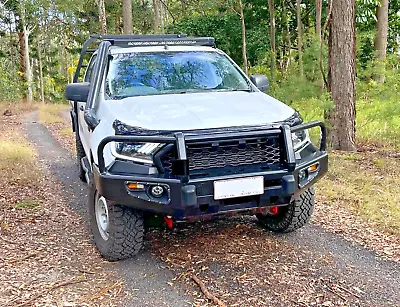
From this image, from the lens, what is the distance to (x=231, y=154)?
3414mm

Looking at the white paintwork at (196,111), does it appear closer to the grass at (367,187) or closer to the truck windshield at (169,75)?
the truck windshield at (169,75)

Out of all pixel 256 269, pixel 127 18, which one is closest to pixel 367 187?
pixel 256 269

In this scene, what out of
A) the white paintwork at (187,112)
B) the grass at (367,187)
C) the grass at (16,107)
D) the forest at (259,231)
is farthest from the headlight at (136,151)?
the grass at (16,107)

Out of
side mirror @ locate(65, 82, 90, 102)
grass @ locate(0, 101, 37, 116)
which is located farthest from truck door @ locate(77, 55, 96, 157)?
grass @ locate(0, 101, 37, 116)

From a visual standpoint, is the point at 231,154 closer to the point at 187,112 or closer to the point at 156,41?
the point at 187,112

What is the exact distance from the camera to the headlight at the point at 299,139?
370cm

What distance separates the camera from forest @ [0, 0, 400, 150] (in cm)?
827

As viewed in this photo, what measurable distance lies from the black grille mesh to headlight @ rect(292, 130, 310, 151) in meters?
0.29

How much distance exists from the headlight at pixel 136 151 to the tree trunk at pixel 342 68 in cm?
Result: 554

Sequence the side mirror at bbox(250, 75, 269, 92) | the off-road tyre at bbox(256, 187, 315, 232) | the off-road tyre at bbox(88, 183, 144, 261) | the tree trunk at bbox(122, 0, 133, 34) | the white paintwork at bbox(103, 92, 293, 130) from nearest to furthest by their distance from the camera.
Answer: the white paintwork at bbox(103, 92, 293, 130), the off-road tyre at bbox(88, 183, 144, 261), the off-road tyre at bbox(256, 187, 315, 232), the side mirror at bbox(250, 75, 269, 92), the tree trunk at bbox(122, 0, 133, 34)

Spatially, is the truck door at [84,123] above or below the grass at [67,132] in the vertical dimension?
above

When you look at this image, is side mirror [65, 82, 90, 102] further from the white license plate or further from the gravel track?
the white license plate

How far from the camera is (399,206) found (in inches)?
207

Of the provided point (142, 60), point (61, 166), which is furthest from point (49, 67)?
point (142, 60)
